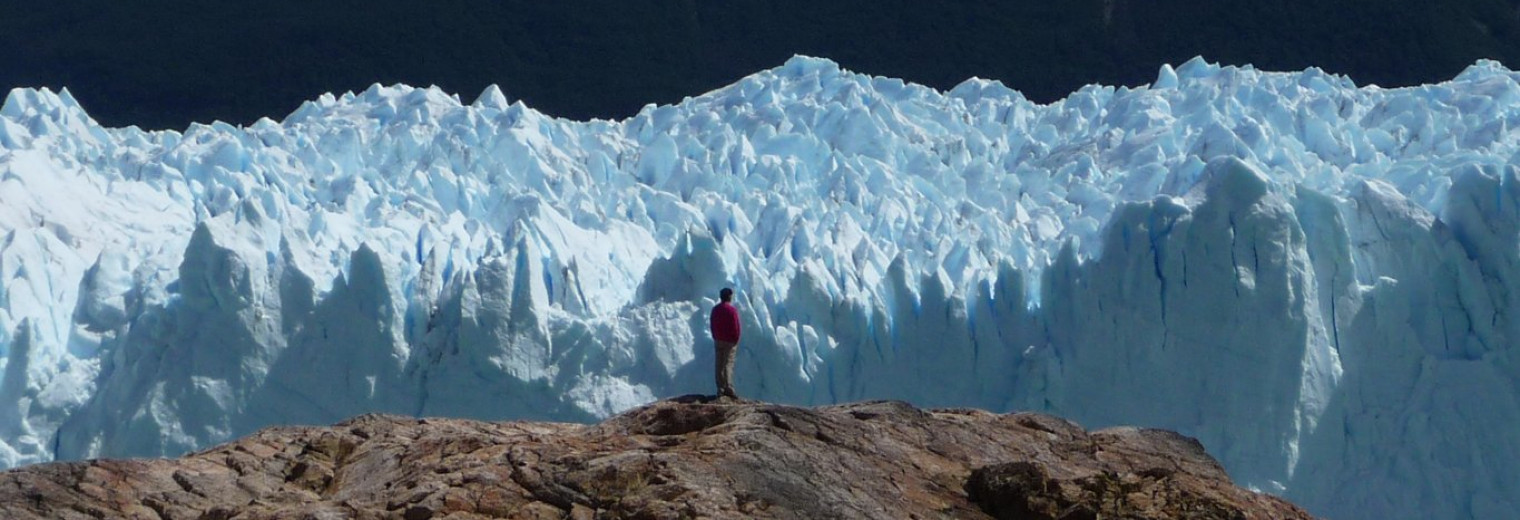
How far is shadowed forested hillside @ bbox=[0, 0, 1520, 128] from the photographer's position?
32375mm

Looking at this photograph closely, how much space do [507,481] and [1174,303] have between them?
769 cm

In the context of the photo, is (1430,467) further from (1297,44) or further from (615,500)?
(1297,44)

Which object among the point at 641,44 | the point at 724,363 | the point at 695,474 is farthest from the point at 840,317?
the point at 641,44

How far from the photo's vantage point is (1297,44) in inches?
1305

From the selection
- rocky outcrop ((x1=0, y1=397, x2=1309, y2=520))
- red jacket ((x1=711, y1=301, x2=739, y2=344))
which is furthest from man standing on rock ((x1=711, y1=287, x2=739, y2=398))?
rocky outcrop ((x1=0, y1=397, x2=1309, y2=520))

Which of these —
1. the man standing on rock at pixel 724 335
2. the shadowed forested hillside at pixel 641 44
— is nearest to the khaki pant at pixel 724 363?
the man standing on rock at pixel 724 335

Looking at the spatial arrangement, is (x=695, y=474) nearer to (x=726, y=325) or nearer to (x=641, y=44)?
(x=726, y=325)

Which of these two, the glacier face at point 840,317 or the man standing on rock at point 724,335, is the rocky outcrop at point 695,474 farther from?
the glacier face at point 840,317

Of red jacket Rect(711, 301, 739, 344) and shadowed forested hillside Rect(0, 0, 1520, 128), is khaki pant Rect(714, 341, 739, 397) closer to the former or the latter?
red jacket Rect(711, 301, 739, 344)

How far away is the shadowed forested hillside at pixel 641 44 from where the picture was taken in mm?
32375

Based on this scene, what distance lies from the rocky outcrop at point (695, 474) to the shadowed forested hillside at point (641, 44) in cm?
2552

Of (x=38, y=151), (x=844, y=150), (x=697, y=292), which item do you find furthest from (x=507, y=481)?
(x=844, y=150)

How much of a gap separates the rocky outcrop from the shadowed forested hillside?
2552 cm

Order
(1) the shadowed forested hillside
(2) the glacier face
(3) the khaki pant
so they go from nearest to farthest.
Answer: (3) the khaki pant < (2) the glacier face < (1) the shadowed forested hillside
